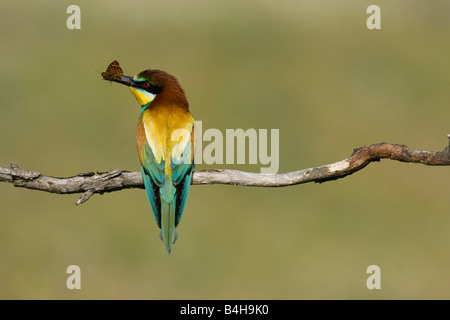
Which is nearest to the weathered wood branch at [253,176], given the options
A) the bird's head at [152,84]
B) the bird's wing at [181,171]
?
the bird's wing at [181,171]

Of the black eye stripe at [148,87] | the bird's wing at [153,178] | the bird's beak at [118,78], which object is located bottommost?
the bird's wing at [153,178]

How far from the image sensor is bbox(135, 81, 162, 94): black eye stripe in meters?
3.43

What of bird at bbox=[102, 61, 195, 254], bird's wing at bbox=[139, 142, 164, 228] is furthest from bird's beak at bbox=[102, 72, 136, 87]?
bird's wing at bbox=[139, 142, 164, 228]

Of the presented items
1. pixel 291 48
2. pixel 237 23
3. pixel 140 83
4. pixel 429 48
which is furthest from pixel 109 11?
pixel 140 83

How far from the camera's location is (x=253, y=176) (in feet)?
10.3

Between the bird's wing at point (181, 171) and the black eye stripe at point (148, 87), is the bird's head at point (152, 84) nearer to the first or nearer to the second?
the black eye stripe at point (148, 87)

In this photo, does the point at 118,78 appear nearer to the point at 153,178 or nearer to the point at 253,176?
the point at 153,178

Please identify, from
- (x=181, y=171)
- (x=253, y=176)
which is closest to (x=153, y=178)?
(x=181, y=171)

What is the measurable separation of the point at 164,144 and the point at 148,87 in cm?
32

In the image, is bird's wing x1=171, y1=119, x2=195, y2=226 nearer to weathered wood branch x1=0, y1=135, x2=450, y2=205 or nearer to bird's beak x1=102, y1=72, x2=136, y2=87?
weathered wood branch x1=0, y1=135, x2=450, y2=205

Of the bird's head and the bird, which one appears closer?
the bird

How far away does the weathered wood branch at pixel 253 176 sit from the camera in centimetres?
311

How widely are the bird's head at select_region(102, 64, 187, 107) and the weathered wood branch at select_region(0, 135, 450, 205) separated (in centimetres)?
38

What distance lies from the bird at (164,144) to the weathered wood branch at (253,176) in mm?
89
